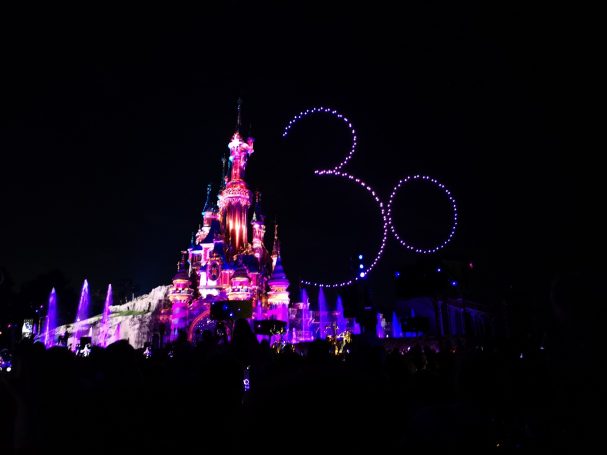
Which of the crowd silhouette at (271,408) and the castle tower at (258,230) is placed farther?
the castle tower at (258,230)

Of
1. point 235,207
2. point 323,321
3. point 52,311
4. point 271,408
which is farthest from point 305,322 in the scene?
point 52,311

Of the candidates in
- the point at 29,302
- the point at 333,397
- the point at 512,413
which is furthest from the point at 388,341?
the point at 29,302

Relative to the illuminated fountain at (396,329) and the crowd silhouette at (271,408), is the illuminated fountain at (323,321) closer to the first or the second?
the illuminated fountain at (396,329)

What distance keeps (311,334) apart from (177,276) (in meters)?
18.7

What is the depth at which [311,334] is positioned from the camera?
177 ft

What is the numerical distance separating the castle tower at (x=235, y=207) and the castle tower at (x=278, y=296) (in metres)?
8.29

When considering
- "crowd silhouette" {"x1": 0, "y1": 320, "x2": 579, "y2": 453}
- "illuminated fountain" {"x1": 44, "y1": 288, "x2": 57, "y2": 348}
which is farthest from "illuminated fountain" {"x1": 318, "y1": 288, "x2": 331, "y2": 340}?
"illuminated fountain" {"x1": 44, "y1": 288, "x2": 57, "y2": 348}

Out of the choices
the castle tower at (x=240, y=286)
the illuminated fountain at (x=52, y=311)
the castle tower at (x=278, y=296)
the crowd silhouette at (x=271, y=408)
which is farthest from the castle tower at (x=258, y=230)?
the crowd silhouette at (x=271, y=408)

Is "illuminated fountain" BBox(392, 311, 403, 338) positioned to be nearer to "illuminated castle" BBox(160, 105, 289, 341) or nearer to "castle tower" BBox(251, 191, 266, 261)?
→ "illuminated castle" BBox(160, 105, 289, 341)

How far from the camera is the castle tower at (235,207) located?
61375mm

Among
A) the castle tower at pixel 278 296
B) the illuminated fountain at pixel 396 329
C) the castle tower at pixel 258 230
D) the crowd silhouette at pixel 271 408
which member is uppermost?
the castle tower at pixel 258 230

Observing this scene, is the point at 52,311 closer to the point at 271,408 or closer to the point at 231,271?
the point at 231,271

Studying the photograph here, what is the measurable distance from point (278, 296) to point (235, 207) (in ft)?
51.1

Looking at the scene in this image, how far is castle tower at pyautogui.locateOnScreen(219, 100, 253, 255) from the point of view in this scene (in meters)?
61.4
